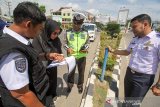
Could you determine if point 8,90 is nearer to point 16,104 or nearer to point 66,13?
point 16,104

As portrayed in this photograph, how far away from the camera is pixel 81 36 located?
191 inches

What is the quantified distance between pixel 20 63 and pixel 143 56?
2.22 m

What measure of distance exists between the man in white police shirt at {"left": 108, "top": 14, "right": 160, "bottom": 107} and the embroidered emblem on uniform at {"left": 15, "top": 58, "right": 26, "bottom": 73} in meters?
1.99

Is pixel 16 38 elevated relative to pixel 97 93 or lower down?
elevated

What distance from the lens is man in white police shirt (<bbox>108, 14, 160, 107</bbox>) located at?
319 centimetres

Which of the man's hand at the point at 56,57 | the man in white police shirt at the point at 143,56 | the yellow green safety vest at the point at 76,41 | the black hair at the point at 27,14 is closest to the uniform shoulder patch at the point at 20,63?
the black hair at the point at 27,14

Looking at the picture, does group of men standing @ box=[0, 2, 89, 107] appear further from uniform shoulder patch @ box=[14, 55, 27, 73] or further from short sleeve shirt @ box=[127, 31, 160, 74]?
short sleeve shirt @ box=[127, 31, 160, 74]

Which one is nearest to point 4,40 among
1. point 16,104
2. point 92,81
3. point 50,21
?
point 16,104

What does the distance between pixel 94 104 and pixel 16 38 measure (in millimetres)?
3222

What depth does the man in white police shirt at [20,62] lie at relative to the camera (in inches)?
61.5

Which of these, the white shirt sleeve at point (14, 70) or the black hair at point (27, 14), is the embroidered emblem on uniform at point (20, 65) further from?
the black hair at point (27, 14)

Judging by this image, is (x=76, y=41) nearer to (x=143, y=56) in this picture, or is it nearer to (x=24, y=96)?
(x=143, y=56)

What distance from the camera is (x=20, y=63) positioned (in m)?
1.57

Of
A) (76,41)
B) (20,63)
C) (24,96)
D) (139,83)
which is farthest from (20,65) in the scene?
(76,41)
